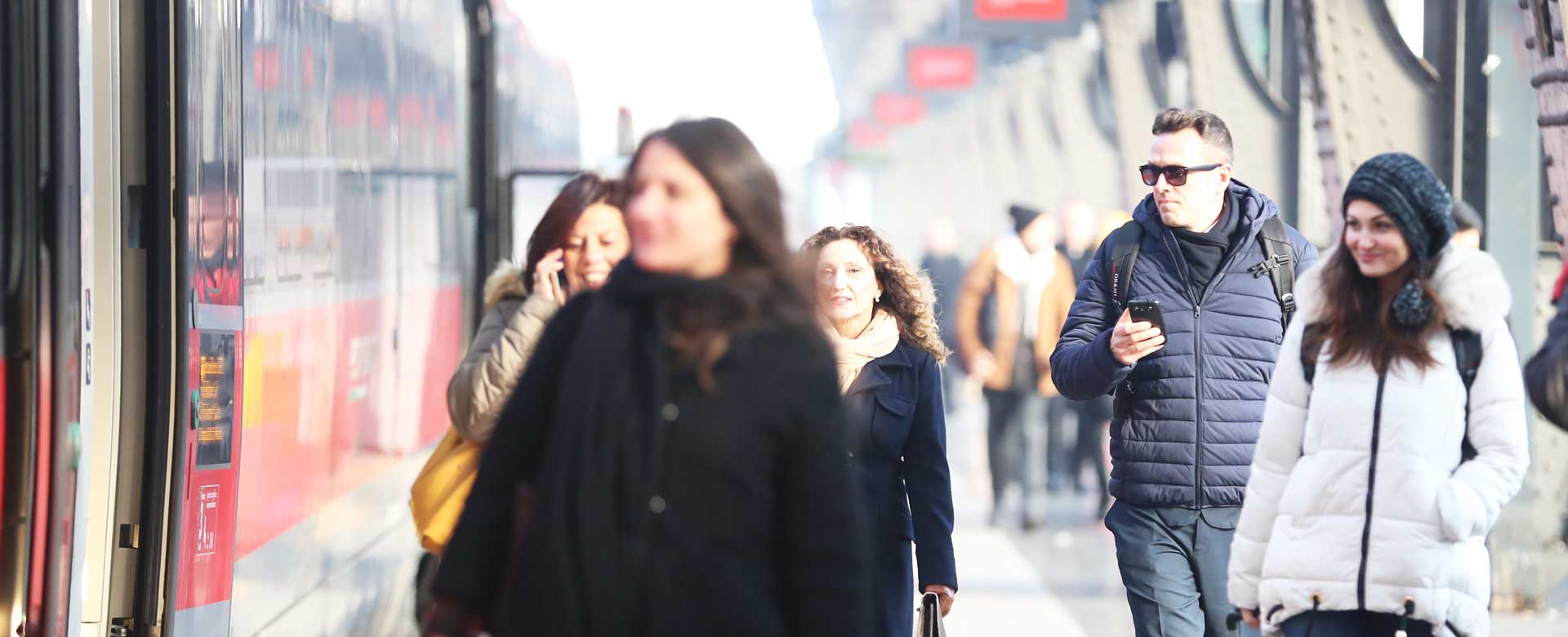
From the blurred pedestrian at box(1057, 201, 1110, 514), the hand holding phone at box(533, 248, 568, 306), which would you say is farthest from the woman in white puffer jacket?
the blurred pedestrian at box(1057, 201, 1110, 514)

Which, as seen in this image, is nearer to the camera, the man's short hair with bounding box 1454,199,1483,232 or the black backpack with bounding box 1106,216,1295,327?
the black backpack with bounding box 1106,216,1295,327

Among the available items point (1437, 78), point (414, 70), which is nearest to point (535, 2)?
point (414, 70)

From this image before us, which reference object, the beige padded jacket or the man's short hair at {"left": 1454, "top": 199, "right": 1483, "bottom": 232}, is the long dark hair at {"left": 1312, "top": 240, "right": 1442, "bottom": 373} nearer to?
the beige padded jacket

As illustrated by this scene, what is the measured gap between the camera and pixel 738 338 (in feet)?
9.17

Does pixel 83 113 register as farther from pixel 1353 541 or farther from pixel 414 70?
pixel 414 70

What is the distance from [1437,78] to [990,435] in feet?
15.1

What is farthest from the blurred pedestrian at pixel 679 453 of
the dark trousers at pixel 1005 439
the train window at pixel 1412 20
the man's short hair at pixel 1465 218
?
the dark trousers at pixel 1005 439

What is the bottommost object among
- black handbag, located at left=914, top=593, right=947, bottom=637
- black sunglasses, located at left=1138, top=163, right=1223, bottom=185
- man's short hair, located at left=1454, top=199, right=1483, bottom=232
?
black handbag, located at left=914, top=593, right=947, bottom=637

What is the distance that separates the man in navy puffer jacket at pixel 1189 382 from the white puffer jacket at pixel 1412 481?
91 cm

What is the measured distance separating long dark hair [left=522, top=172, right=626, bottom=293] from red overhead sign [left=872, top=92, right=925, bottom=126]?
4063cm

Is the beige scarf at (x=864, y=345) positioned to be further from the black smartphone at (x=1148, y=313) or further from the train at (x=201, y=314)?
the train at (x=201, y=314)

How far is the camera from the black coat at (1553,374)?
334 centimetres

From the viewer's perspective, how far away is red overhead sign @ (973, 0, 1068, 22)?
51.8ft

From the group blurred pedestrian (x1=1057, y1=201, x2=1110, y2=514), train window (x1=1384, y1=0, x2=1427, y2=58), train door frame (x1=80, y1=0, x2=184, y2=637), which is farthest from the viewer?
blurred pedestrian (x1=1057, y1=201, x2=1110, y2=514)
